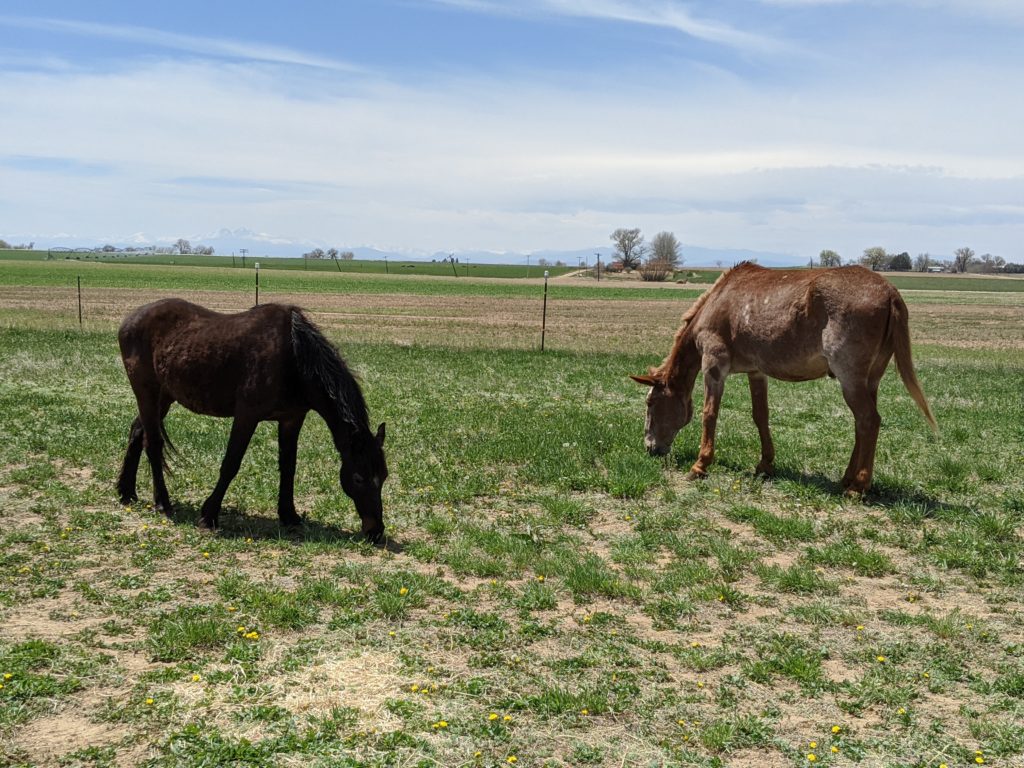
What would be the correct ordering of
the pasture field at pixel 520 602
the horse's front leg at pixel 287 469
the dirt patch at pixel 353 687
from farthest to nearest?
1. the horse's front leg at pixel 287 469
2. the dirt patch at pixel 353 687
3. the pasture field at pixel 520 602

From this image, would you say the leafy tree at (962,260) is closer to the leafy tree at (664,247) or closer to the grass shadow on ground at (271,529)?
the leafy tree at (664,247)

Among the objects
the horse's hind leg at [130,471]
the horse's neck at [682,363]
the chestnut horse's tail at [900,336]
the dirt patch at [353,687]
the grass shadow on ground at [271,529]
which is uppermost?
the chestnut horse's tail at [900,336]

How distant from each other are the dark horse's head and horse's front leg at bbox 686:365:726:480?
409cm

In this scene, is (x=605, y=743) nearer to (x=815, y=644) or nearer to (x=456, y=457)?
(x=815, y=644)

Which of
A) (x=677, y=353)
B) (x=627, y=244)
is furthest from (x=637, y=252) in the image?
(x=677, y=353)

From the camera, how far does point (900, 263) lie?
11875cm

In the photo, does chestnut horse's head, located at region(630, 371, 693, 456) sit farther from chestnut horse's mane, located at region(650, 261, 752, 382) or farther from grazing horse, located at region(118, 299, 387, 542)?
grazing horse, located at region(118, 299, 387, 542)

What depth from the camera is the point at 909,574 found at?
6574 millimetres

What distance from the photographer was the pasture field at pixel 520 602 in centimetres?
409

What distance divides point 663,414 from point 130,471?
6.12m

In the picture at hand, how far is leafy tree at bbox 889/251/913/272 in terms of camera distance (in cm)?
11869

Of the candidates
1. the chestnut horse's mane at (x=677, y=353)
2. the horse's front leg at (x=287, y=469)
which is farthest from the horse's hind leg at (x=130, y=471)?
the chestnut horse's mane at (x=677, y=353)

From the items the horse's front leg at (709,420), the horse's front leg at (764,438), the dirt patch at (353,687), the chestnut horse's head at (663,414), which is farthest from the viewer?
the chestnut horse's head at (663,414)

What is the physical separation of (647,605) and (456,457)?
14.8 ft
